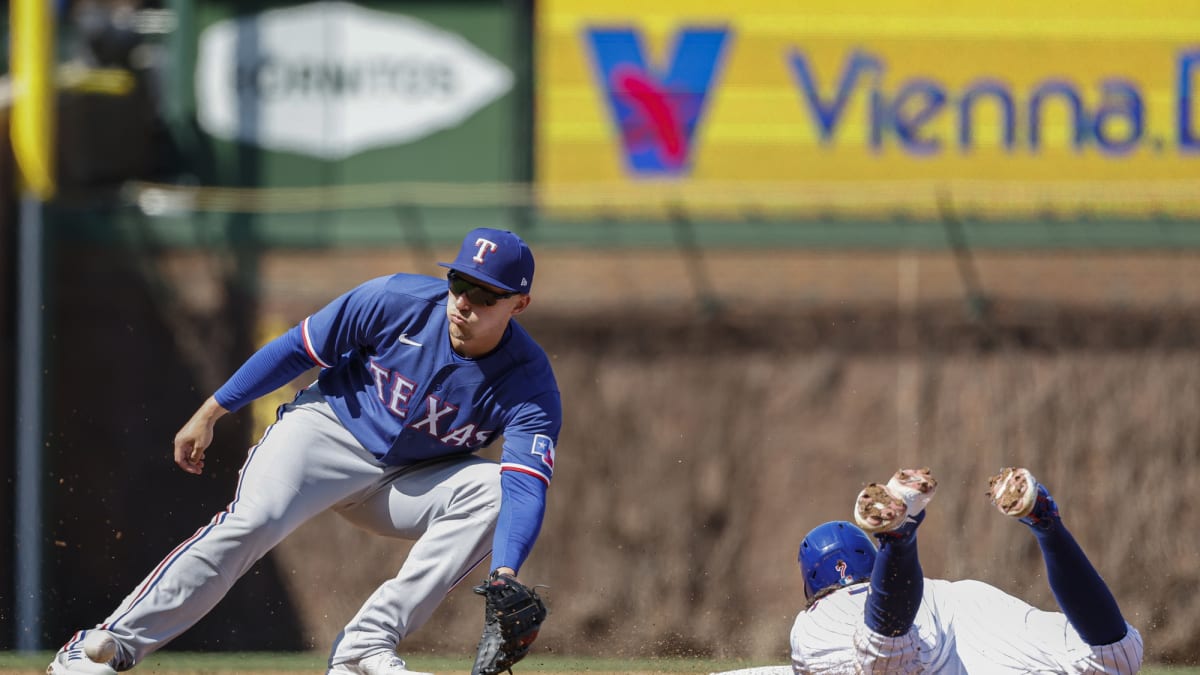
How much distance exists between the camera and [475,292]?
178 inches

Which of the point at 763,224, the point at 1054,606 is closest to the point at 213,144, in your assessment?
the point at 763,224

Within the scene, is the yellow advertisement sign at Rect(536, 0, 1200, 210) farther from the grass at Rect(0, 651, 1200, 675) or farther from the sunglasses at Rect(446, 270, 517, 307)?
the sunglasses at Rect(446, 270, 517, 307)

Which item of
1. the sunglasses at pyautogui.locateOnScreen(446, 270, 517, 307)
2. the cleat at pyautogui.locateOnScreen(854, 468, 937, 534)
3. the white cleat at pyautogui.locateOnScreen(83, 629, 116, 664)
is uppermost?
the sunglasses at pyautogui.locateOnScreen(446, 270, 517, 307)

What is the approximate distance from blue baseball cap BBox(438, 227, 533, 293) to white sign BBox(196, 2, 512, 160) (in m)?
5.58

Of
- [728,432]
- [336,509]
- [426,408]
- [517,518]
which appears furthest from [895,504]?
[728,432]

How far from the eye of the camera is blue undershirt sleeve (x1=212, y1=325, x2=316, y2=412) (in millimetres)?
4684

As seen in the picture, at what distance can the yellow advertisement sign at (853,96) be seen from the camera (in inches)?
382

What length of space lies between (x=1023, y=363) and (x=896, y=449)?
0.81 meters

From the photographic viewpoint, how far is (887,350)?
8602 mm

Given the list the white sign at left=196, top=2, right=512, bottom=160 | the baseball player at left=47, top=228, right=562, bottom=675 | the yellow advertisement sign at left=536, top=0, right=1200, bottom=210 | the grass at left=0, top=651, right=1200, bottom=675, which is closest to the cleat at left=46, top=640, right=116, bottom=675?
the baseball player at left=47, top=228, right=562, bottom=675

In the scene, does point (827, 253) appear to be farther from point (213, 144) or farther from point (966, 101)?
point (213, 144)

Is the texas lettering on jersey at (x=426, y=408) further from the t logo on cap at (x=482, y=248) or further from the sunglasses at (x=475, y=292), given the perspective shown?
the t logo on cap at (x=482, y=248)

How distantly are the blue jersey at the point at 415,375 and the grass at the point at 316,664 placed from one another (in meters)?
1.93

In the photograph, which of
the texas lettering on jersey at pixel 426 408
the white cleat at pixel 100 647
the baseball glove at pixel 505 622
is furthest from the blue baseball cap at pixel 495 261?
the white cleat at pixel 100 647
